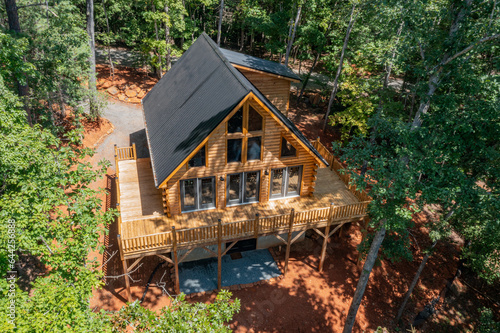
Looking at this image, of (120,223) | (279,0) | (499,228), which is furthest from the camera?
(279,0)

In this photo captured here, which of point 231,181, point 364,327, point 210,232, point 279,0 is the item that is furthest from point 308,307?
point 279,0

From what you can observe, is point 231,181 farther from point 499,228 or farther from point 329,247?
point 499,228

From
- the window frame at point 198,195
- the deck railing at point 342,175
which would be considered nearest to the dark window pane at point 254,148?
the window frame at point 198,195

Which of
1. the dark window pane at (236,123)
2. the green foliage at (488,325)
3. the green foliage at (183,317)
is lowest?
the green foliage at (488,325)

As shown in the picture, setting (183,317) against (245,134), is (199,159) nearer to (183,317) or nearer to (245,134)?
(245,134)

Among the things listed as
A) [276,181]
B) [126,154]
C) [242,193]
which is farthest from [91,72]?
[276,181]

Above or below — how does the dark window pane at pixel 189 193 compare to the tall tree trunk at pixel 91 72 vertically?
below

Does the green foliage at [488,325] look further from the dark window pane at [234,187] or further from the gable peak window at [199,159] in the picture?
the gable peak window at [199,159]
